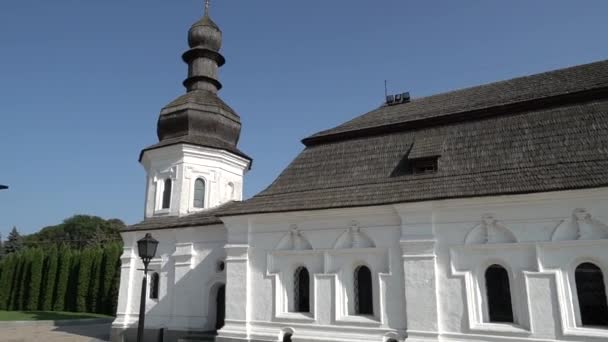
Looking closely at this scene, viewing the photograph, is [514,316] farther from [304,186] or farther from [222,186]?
[222,186]

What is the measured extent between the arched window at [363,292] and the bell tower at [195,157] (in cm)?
806

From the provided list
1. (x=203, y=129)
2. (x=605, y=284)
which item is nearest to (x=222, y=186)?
(x=203, y=129)

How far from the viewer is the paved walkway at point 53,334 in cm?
1677

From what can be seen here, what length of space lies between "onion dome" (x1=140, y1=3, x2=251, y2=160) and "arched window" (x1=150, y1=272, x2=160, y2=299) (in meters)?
5.27

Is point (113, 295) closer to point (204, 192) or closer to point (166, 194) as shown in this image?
point (166, 194)

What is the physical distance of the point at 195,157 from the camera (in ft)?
57.6

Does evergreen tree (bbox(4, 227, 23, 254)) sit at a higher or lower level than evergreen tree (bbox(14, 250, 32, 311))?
higher

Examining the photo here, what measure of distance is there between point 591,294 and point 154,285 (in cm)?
1399

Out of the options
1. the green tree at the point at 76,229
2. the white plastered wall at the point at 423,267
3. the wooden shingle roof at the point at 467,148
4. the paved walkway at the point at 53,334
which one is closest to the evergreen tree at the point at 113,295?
the paved walkway at the point at 53,334

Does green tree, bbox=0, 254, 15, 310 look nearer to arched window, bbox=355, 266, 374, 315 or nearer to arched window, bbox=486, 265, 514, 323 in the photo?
arched window, bbox=355, 266, 374, 315

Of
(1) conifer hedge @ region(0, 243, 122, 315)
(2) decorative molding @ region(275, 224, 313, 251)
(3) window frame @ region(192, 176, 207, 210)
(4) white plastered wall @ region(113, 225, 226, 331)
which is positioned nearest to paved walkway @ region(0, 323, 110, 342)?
(4) white plastered wall @ region(113, 225, 226, 331)

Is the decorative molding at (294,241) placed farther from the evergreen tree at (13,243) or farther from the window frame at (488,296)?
the evergreen tree at (13,243)

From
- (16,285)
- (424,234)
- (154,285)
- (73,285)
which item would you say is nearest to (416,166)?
(424,234)

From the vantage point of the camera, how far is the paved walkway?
16766mm
